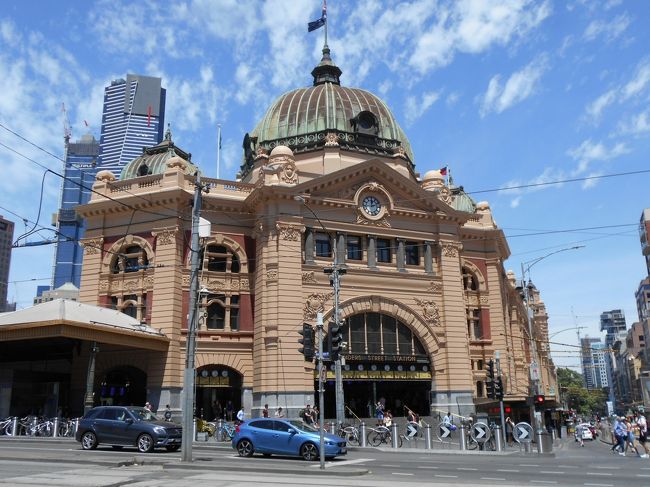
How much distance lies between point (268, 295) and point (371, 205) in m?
10.4

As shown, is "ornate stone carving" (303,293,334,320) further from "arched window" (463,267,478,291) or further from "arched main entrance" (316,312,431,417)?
"arched window" (463,267,478,291)

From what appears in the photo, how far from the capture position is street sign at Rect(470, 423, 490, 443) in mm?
29656

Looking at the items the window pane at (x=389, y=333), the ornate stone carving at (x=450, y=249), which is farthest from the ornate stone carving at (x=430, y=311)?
the ornate stone carving at (x=450, y=249)

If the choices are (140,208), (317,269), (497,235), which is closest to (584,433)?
(497,235)

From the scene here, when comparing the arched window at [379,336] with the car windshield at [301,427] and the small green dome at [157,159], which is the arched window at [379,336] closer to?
the small green dome at [157,159]

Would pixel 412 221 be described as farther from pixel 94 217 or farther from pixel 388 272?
pixel 94 217

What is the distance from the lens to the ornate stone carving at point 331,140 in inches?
1913

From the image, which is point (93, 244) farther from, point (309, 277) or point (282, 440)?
point (282, 440)

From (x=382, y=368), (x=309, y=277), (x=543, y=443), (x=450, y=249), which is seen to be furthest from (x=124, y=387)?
(x=543, y=443)

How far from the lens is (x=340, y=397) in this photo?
3406 cm

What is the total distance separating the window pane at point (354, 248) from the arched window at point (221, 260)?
7.75 meters

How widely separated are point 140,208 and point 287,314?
494 inches

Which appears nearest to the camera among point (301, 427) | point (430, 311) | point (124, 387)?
point (301, 427)

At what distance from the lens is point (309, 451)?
73.2 ft
